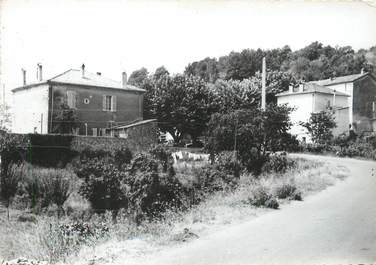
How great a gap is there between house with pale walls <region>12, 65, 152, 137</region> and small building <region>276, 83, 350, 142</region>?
1837 centimetres

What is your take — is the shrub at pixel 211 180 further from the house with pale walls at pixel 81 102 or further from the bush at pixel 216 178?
the house with pale walls at pixel 81 102

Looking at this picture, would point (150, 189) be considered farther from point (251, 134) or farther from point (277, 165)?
point (277, 165)

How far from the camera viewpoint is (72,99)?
1222 inches

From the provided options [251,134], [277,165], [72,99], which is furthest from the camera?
[72,99]

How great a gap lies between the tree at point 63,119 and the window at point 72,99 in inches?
26.3

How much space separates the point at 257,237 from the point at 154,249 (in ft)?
7.35

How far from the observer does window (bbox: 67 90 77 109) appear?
101 ft

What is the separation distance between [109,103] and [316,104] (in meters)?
23.5

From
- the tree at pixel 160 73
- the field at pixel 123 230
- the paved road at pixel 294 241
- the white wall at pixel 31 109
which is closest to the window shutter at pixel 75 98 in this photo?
the white wall at pixel 31 109

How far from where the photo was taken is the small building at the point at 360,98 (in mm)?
43594

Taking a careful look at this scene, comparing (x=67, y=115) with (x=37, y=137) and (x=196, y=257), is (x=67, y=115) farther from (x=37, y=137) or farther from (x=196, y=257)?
(x=196, y=257)

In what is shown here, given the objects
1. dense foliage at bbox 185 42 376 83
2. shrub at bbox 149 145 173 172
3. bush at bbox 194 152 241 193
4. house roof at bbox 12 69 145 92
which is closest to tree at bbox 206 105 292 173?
bush at bbox 194 152 241 193

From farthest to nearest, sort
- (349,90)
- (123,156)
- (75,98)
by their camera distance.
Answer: (349,90)
(75,98)
(123,156)

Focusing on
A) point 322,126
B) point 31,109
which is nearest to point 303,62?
point 322,126
